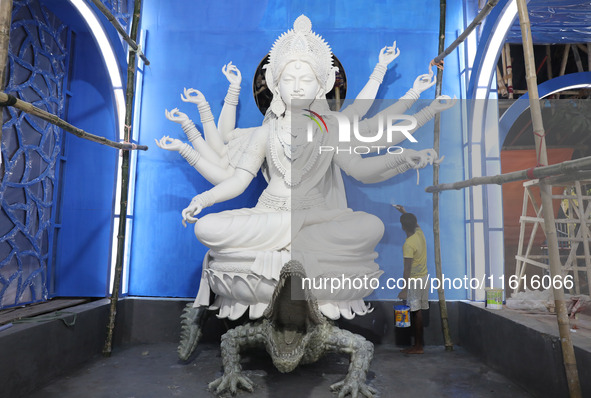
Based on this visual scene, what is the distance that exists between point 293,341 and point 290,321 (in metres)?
0.12

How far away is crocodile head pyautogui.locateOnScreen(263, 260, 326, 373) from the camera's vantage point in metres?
2.36

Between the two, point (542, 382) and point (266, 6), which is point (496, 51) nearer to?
point (266, 6)

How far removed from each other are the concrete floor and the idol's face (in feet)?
6.32

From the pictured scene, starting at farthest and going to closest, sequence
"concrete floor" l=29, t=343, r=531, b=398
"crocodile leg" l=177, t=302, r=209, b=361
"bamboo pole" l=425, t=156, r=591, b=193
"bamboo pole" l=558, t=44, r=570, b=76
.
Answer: "bamboo pole" l=558, t=44, r=570, b=76, "crocodile leg" l=177, t=302, r=209, b=361, "concrete floor" l=29, t=343, r=531, b=398, "bamboo pole" l=425, t=156, r=591, b=193

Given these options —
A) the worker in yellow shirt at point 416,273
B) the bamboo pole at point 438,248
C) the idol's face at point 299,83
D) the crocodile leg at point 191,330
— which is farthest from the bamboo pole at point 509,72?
the crocodile leg at point 191,330

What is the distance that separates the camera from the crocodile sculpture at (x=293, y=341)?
239cm

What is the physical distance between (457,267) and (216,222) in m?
2.18

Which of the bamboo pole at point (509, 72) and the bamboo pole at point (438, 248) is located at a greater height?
the bamboo pole at point (509, 72)

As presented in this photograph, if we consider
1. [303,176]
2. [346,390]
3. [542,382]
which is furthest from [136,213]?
[542,382]

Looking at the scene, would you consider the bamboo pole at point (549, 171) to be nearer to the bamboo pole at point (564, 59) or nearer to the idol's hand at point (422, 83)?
the idol's hand at point (422, 83)

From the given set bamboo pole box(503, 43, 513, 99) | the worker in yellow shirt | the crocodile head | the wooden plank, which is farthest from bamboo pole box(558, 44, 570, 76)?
the wooden plank

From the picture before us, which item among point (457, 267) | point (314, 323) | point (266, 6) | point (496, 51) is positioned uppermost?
point (266, 6)

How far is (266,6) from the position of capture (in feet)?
13.3

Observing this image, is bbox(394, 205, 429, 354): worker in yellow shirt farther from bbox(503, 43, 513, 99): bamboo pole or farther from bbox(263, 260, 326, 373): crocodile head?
bbox(503, 43, 513, 99): bamboo pole
